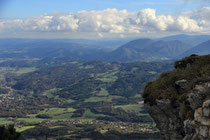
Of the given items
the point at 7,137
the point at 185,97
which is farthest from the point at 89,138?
the point at 185,97

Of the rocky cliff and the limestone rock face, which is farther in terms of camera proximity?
the rocky cliff

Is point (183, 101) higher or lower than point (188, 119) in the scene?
higher

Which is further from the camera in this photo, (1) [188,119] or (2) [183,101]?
(2) [183,101]

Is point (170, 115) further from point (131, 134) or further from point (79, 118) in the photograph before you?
point (79, 118)

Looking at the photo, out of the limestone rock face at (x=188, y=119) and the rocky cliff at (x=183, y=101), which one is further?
the rocky cliff at (x=183, y=101)
